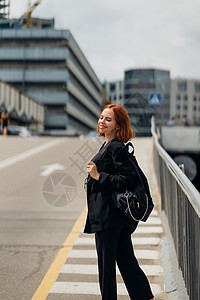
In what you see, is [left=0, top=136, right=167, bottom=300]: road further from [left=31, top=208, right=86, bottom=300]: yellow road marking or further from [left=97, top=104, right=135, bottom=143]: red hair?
[left=97, top=104, right=135, bottom=143]: red hair

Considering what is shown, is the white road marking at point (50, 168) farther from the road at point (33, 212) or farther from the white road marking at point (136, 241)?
the white road marking at point (136, 241)

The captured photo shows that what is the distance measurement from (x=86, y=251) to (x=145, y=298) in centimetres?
277

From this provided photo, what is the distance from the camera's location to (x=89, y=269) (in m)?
5.65

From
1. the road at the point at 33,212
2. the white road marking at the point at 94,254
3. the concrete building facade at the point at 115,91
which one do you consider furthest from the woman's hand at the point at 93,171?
the concrete building facade at the point at 115,91

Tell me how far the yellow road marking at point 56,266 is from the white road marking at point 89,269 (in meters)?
0.10

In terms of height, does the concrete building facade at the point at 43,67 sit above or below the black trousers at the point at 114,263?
above

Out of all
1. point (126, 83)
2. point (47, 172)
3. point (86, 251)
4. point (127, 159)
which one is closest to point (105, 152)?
point (127, 159)

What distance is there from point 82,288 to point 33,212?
15.1 feet

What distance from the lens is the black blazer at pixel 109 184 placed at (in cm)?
350

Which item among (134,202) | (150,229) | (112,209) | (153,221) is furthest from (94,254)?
(134,202)

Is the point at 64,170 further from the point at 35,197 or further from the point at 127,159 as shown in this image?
the point at 127,159

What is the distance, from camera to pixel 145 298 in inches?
149

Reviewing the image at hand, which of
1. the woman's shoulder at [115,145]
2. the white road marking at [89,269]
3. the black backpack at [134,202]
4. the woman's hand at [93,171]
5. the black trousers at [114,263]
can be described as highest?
the woman's shoulder at [115,145]

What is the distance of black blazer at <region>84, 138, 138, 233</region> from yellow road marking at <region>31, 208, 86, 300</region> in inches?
61.9
